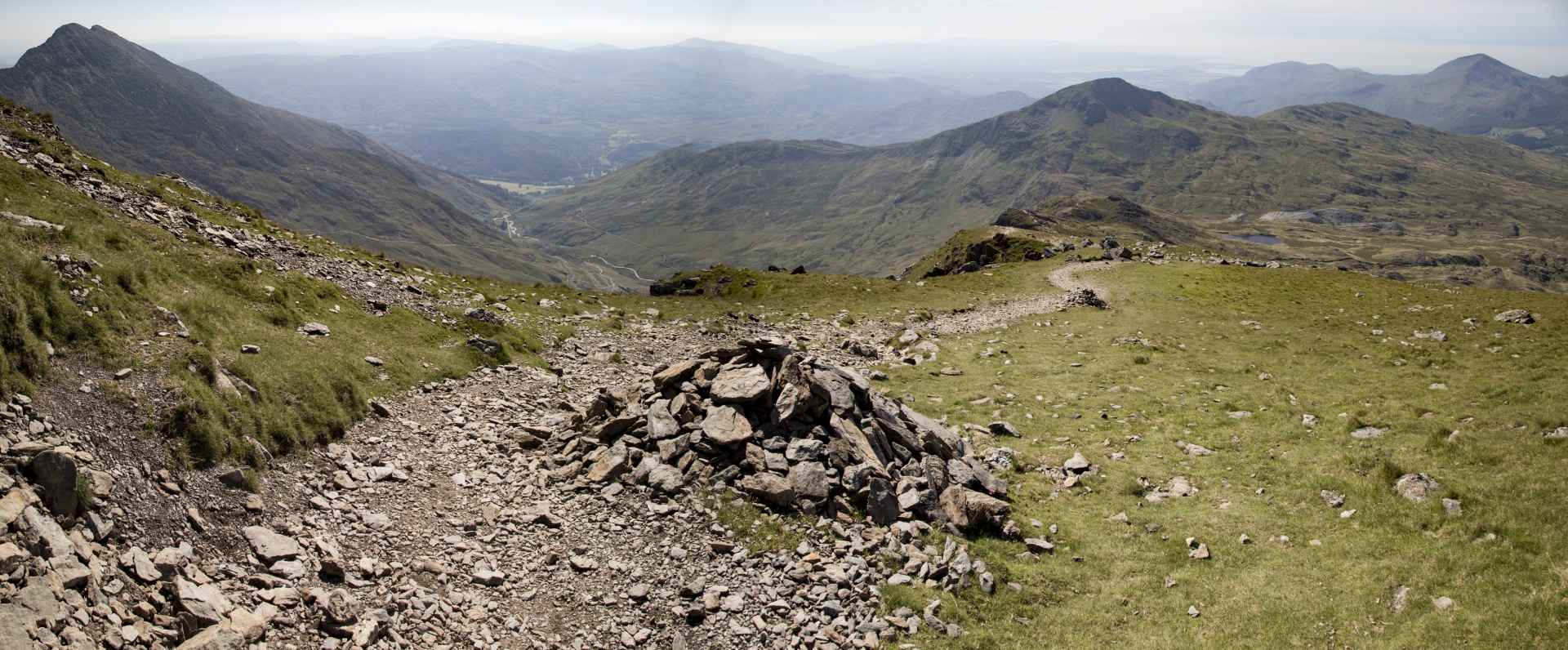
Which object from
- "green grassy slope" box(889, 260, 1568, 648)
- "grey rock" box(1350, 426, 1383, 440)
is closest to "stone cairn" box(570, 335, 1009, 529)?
"green grassy slope" box(889, 260, 1568, 648)

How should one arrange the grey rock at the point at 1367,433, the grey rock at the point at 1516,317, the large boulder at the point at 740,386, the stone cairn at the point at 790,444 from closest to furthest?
the stone cairn at the point at 790,444 < the large boulder at the point at 740,386 < the grey rock at the point at 1367,433 < the grey rock at the point at 1516,317

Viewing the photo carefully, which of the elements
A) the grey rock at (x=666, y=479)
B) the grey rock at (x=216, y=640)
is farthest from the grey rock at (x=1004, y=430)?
the grey rock at (x=216, y=640)

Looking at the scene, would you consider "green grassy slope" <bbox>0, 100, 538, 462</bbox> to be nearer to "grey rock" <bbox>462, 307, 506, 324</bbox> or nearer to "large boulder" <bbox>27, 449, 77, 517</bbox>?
"grey rock" <bbox>462, 307, 506, 324</bbox>

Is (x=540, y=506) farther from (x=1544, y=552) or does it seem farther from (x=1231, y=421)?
(x=1231, y=421)

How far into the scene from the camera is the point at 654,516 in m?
17.6

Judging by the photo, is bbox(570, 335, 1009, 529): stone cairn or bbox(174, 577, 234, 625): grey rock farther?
bbox(570, 335, 1009, 529): stone cairn

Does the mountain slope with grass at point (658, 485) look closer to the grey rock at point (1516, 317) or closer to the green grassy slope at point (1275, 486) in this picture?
the green grassy slope at point (1275, 486)

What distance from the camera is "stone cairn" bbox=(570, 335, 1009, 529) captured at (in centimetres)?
1838

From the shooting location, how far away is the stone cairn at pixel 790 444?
18375mm

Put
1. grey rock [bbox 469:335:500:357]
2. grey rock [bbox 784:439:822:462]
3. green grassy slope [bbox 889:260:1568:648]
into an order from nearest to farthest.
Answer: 1. green grassy slope [bbox 889:260:1568:648]
2. grey rock [bbox 784:439:822:462]
3. grey rock [bbox 469:335:500:357]

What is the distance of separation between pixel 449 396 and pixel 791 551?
15430 millimetres

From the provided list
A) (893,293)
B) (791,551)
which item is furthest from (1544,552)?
(893,293)

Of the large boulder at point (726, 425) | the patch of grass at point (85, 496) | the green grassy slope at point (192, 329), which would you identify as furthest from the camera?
the large boulder at point (726, 425)

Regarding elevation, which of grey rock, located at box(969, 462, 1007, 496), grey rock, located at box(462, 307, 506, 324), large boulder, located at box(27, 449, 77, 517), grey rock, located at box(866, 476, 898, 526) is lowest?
grey rock, located at box(969, 462, 1007, 496)
